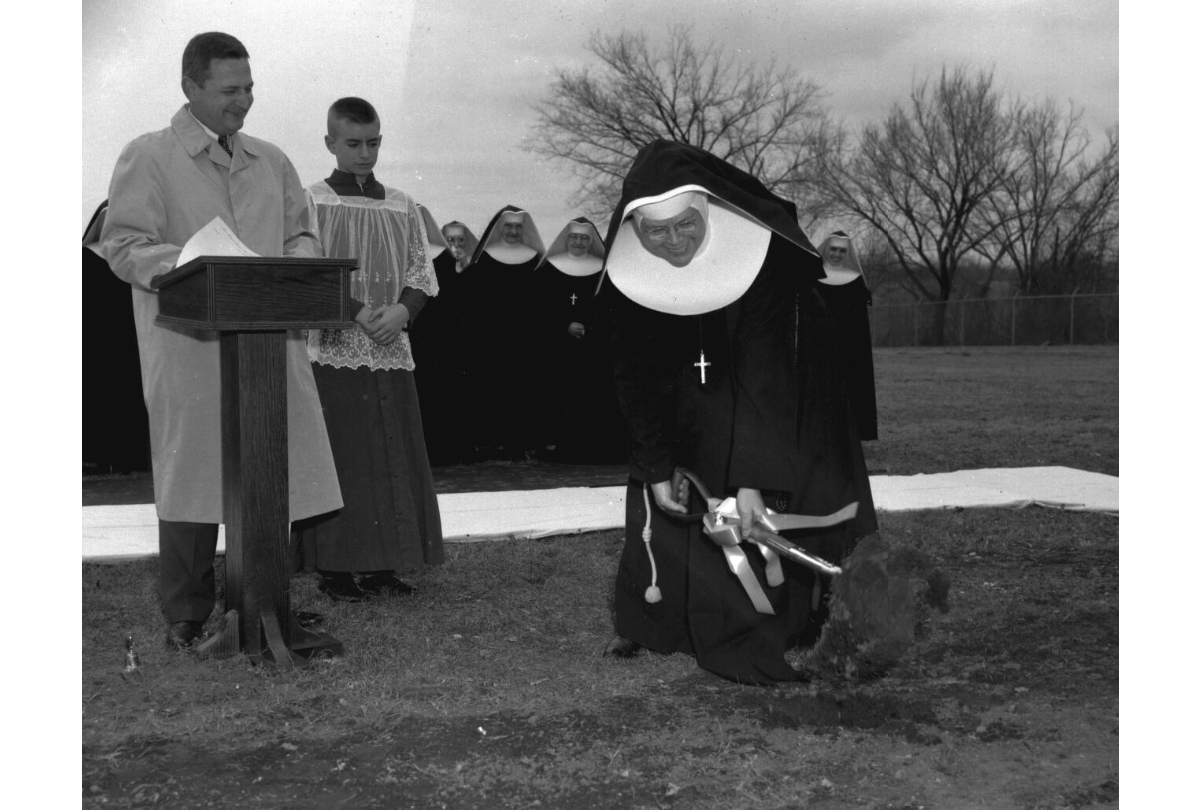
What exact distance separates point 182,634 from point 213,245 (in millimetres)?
1479

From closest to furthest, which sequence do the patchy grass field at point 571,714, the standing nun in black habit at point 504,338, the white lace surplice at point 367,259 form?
the patchy grass field at point 571,714 < the white lace surplice at point 367,259 < the standing nun in black habit at point 504,338

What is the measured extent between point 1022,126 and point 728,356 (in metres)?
35.9

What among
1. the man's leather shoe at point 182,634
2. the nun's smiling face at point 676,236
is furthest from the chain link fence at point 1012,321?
the man's leather shoe at point 182,634

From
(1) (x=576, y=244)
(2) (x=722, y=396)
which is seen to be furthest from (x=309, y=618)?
(1) (x=576, y=244)

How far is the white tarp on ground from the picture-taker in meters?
6.73

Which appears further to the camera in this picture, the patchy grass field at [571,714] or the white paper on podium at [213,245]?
the white paper on podium at [213,245]

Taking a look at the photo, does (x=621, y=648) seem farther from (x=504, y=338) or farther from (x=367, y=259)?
(x=504, y=338)

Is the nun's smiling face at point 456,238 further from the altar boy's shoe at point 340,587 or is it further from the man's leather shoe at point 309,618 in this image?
the man's leather shoe at point 309,618

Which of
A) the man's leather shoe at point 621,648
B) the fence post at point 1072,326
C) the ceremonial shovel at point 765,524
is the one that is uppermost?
the fence post at point 1072,326

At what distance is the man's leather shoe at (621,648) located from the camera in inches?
175

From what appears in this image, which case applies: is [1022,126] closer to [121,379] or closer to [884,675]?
[121,379]

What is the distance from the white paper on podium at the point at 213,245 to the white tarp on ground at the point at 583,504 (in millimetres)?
2656

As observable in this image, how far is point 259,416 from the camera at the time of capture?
4.16 meters
